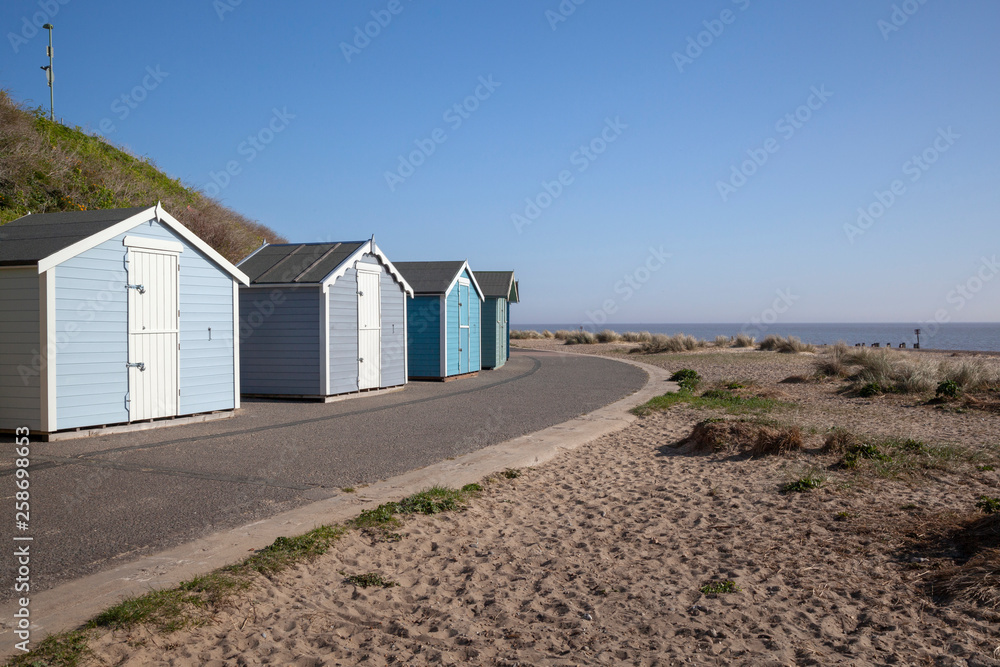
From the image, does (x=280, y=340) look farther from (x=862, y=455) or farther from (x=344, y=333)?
(x=862, y=455)

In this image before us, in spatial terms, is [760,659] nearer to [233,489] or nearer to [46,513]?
[233,489]

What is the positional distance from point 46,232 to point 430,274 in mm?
13012

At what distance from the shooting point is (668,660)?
12.1ft

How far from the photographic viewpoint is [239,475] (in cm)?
775

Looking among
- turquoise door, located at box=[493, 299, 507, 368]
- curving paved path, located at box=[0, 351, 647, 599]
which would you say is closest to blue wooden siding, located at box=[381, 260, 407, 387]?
curving paved path, located at box=[0, 351, 647, 599]

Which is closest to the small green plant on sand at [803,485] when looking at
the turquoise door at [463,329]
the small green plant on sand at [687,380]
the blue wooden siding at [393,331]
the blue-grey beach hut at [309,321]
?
the small green plant on sand at [687,380]

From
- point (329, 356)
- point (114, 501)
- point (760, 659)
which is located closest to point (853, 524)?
point (760, 659)

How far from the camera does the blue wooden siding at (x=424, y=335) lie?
2141 centimetres

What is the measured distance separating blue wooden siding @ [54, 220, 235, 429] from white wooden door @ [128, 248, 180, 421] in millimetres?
145

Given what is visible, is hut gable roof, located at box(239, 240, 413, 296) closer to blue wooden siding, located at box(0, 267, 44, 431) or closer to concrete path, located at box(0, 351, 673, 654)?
concrete path, located at box(0, 351, 673, 654)

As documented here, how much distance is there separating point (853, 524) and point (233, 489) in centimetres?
594

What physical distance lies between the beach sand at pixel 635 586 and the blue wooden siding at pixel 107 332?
655 centimetres

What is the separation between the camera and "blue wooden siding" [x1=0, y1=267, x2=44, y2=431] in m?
9.56

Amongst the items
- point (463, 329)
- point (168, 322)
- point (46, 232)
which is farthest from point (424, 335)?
point (46, 232)
